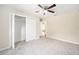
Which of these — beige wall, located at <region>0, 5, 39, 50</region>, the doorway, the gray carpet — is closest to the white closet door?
the doorway

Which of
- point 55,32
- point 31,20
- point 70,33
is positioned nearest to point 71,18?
point 70,33

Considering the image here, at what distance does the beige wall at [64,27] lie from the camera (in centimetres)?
442

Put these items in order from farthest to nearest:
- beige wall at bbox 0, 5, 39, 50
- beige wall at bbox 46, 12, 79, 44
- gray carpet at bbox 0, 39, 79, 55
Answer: beige wall at bbox 46, 12, 79, 44 < beige wall at bbox 0, 5, 39, 50 < gray carpet at bbox 0, 39, 79, 55

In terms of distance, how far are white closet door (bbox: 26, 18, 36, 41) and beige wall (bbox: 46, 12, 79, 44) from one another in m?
1.50

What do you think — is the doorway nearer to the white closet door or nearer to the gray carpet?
the white closet door

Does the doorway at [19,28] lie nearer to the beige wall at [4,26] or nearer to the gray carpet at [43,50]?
the gray carpet at [43,50]

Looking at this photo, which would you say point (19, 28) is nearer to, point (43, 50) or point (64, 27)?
point (43, 50)

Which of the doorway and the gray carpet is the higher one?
the doorway

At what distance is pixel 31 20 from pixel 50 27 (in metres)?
1.89

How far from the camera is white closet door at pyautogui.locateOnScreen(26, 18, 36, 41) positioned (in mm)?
5090

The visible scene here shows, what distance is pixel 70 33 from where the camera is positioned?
4.74 metres

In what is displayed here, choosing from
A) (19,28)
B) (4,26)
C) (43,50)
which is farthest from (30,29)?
(43,50)
